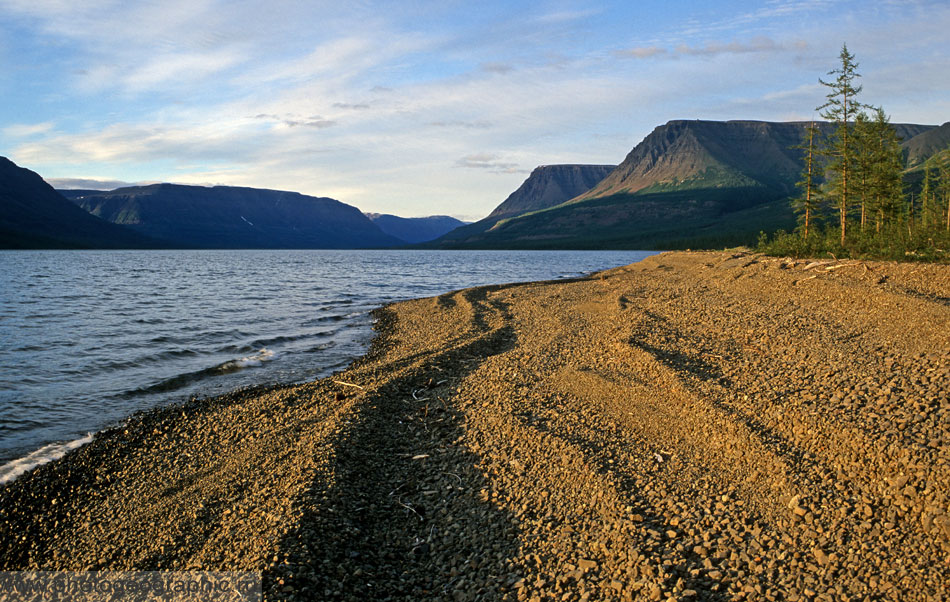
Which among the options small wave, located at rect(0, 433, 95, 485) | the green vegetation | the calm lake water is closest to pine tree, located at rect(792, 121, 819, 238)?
the green vegetation

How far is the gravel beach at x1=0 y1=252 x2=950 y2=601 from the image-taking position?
18.6 feet

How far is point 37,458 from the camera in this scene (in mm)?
A: 11203

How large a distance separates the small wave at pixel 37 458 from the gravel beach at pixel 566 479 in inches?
15.8

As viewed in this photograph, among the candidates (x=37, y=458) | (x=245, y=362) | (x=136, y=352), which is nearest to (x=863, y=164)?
(x=245, y=362)

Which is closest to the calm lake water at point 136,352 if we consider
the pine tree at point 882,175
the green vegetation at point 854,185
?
the green vegetation at point 854,185

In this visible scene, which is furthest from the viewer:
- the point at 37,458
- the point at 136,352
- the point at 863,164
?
the point at 863,164

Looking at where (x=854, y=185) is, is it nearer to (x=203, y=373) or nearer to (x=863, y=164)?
(x=863, y=164)

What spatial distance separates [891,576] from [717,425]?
3.84 meters

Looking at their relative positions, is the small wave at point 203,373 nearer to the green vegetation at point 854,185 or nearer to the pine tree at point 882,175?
the green vegetation at point 854,185

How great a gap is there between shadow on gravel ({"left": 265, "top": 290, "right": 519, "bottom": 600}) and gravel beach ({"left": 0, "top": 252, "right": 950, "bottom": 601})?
32 millimetres

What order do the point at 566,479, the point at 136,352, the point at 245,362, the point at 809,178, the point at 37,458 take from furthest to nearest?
the point at 809,178 < the point at 136,352 < the point at 245,362 < the point at 37,458 < the point at 566,479

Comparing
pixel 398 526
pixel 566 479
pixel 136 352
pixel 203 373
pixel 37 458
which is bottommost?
pixel 37 458

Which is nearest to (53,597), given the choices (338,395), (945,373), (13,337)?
(338,395)

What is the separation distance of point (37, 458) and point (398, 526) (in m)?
9.06
